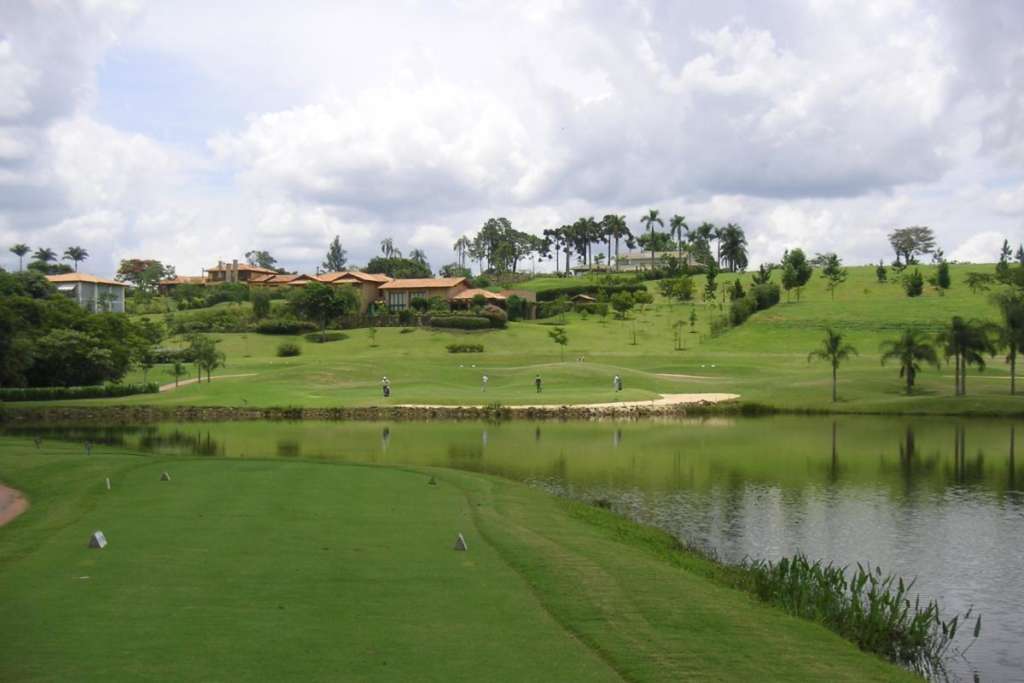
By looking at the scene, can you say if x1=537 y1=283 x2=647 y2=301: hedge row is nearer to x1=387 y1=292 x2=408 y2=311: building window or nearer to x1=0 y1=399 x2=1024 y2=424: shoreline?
x1=387 y1=292 x2=408 y2=311: building window

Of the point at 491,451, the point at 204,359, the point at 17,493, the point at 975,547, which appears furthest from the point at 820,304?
the point at 17,493

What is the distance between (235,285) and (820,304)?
10344 centimetres

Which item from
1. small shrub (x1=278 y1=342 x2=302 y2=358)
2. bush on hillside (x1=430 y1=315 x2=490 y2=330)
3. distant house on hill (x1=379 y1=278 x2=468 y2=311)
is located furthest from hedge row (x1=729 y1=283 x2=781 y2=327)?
small shrub (x1=278 y1=342 x2=302 y2=358)

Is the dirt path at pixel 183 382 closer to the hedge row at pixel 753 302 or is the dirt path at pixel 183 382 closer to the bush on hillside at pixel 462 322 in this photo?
the bush on hillside at pixel 462 322

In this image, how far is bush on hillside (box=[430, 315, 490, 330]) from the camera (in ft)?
370

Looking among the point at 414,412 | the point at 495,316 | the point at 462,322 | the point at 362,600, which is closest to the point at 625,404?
the point at 414,412

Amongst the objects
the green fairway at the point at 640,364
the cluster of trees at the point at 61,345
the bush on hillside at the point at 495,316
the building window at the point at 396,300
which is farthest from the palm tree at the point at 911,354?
the building window at the point at 396,300

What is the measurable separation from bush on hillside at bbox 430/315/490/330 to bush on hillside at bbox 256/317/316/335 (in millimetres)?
17855

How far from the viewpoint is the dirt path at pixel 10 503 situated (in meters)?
19.5

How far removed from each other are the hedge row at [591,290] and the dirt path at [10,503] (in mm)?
117487

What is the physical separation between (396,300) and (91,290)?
52191mm

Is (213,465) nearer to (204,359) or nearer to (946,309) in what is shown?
(204,359)

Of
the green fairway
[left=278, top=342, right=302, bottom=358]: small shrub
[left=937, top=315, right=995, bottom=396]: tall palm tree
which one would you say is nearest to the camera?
[left=937, top=315, right=995, bottom=396]: tall palm tree

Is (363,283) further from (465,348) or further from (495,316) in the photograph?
(465,348)
